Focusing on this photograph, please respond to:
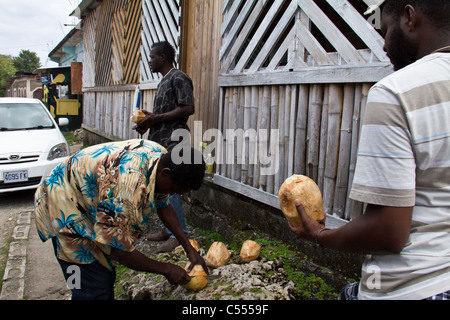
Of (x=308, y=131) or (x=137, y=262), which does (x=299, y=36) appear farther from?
(x=137, y=262)

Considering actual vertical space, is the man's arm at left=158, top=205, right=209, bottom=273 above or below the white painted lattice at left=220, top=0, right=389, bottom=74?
below

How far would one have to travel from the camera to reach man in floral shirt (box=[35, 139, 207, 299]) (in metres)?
1.78

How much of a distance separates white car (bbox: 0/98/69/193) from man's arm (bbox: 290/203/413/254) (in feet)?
19.5

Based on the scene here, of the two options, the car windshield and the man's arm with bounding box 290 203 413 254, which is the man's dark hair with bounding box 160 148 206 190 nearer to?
the man's arm with bounding box 290 203 413 254

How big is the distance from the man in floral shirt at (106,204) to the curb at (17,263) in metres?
1.63

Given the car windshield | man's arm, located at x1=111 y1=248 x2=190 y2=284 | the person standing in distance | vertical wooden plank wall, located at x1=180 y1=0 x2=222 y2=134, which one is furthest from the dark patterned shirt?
the car windshield

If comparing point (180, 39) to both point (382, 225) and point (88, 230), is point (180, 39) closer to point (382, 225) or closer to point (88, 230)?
point (88, 230)

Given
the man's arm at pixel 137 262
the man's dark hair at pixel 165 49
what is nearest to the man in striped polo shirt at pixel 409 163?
the man's arm at pixel 137 262

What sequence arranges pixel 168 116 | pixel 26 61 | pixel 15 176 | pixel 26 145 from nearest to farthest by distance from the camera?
pixel 168 116 < pixel 15 176 < pixel 26 145 < pixel 26 61

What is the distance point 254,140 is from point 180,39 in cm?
241

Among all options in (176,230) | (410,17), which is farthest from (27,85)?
(410,17)

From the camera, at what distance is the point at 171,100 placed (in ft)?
12.3

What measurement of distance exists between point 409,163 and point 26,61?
184 ft
